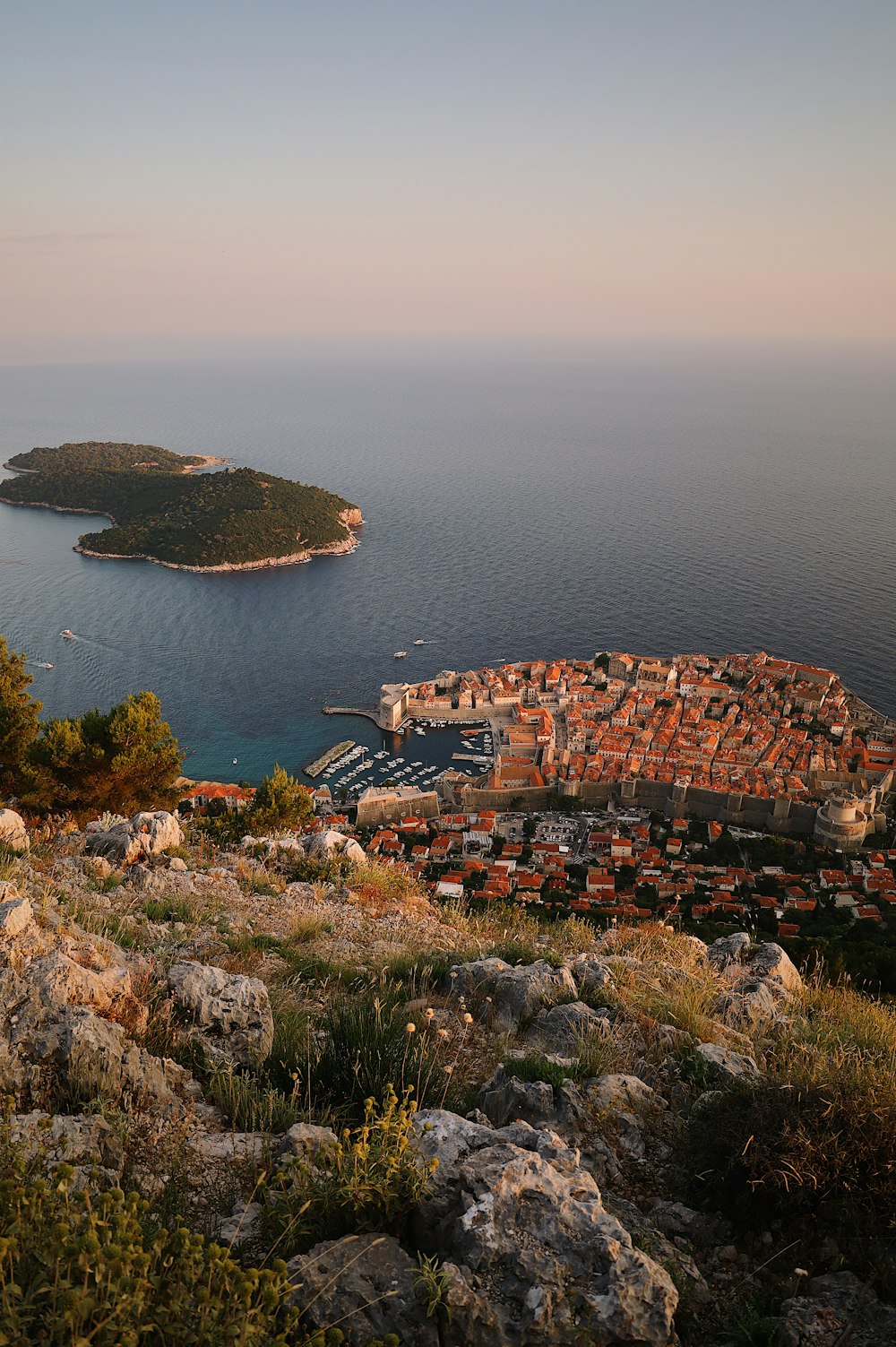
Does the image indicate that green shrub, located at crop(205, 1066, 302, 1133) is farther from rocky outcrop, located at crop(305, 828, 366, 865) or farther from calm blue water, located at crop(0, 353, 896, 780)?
calm blue water, located at crop(0, 353, 896, 780)

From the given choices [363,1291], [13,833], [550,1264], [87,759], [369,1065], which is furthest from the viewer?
[87,759]

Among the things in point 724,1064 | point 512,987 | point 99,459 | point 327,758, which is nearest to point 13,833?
point 512,987

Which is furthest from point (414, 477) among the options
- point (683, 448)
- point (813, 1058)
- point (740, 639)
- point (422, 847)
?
point (813, 1058)

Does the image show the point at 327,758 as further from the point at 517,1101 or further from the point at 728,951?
the point at 517,1101

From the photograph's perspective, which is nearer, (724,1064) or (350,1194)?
(350,1194)

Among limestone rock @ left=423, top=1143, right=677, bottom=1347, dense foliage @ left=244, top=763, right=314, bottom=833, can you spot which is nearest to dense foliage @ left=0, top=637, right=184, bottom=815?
dense foliage @ left=244, top=763, right=314, bottom=833

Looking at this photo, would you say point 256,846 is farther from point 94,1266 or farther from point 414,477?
point 414,477

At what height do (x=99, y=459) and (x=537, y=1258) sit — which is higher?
(x=99, y=459)
